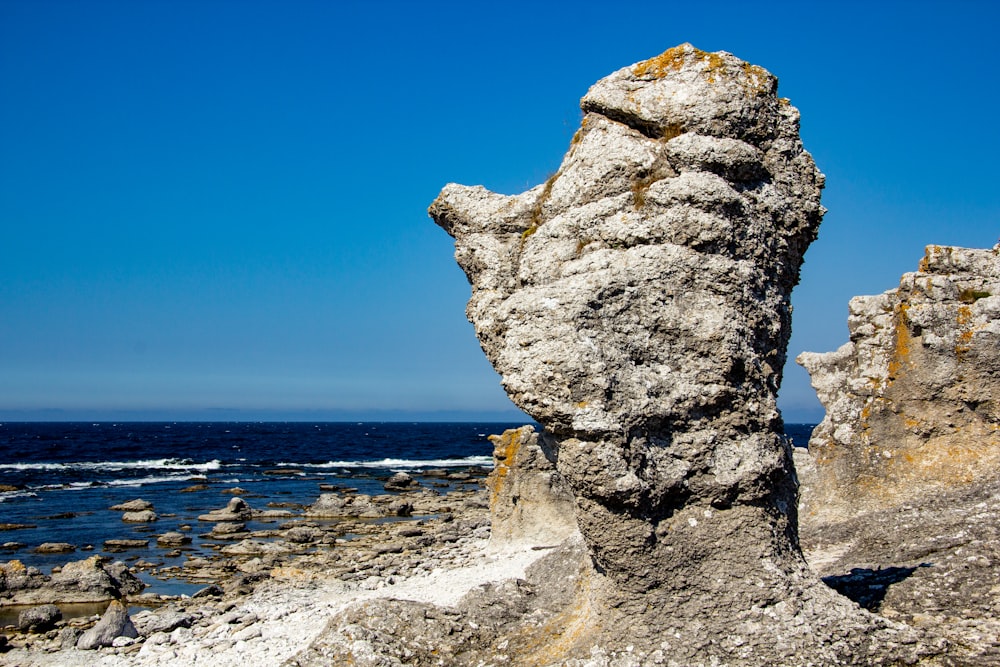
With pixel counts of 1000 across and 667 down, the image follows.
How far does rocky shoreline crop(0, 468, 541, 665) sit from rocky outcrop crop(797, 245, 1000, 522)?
18.5ft

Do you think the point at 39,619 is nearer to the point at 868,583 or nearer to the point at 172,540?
the point at 172,540

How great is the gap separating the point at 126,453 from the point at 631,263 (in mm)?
75178

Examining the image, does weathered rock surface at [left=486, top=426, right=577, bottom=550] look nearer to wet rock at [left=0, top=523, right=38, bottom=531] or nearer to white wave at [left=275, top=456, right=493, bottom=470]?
wet rock at [left=0, top=523, right=38, bottom=531]

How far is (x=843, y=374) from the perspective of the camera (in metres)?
14.5

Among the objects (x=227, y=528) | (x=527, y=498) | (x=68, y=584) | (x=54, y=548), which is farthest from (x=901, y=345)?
(x=54, y=548)

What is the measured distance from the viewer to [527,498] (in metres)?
16.7

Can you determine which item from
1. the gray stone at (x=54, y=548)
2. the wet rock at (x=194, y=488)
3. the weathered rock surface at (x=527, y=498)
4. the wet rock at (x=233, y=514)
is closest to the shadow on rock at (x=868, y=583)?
the weathered rock surface at (x=527, y=498)

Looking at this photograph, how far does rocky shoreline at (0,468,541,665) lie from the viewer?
460 inches

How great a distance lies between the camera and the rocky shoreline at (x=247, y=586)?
460 inches

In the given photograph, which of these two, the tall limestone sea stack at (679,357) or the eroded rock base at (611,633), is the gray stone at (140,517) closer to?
the eroded rock base at (611,633)

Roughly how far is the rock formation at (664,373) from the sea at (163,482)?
1082 millimetres

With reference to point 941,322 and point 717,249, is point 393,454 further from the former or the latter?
point 717,249

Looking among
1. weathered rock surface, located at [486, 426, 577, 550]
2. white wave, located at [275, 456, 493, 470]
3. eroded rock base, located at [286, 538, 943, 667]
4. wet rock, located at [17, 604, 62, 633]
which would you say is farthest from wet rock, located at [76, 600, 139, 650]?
white wave, located at [275, 456, 493, 470]

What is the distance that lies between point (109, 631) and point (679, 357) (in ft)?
36.7
